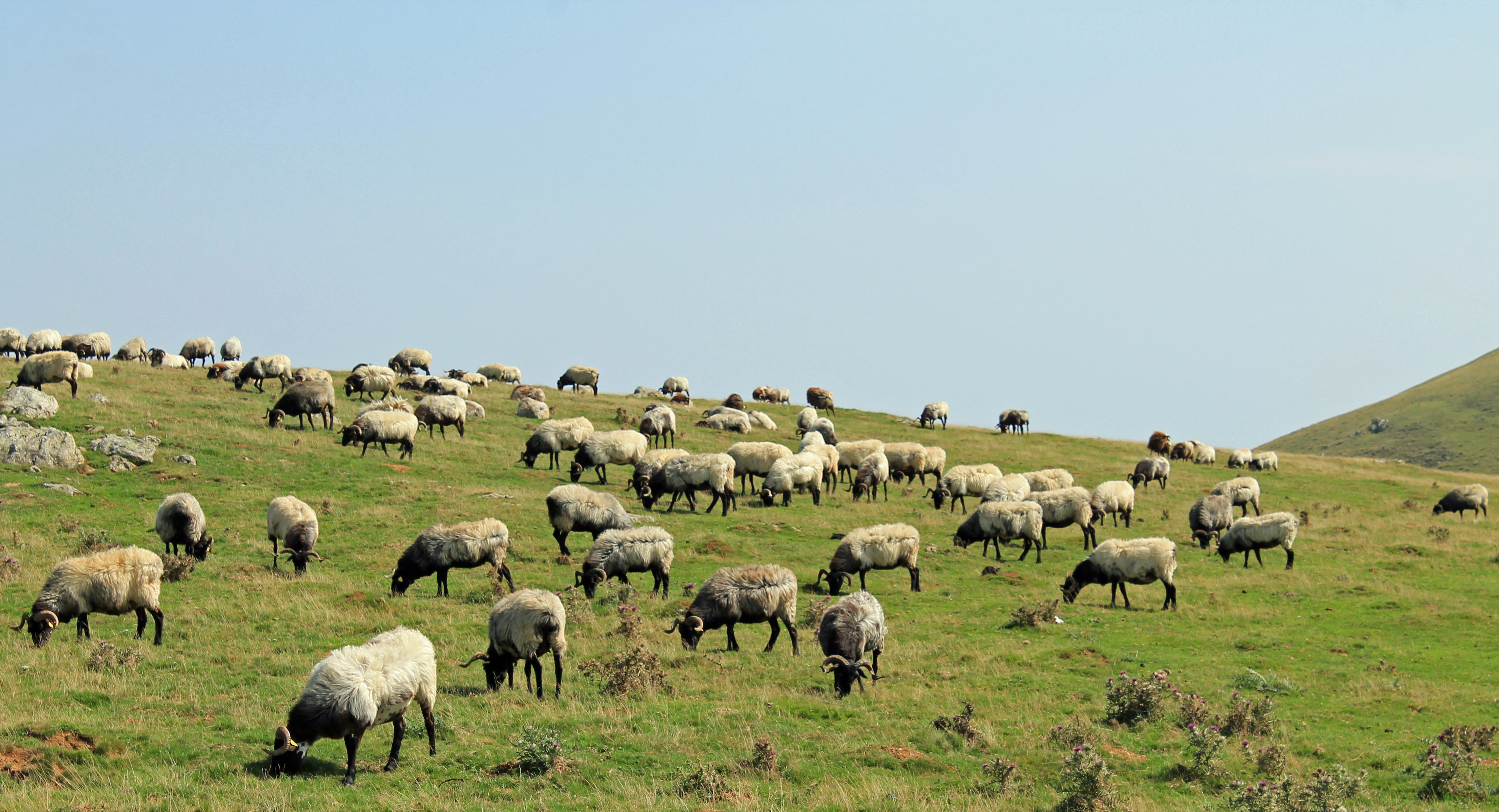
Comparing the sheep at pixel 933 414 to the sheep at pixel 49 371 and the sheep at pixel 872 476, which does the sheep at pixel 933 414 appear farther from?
the sheep at pixel 49 371

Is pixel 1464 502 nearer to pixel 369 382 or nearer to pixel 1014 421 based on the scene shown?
pixel 1014 421

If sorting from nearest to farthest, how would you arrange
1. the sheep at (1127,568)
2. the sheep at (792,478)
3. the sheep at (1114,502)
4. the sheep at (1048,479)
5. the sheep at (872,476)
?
the sheep at (1127,568) < the sheep at (792,478) < the sheep at (1114,502) < the sheep at (872,476) < the sheep at (1048,479)

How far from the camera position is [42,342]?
179 ft

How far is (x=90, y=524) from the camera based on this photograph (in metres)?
25.6

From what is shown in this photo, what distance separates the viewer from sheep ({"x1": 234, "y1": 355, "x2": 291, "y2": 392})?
47.5 meters

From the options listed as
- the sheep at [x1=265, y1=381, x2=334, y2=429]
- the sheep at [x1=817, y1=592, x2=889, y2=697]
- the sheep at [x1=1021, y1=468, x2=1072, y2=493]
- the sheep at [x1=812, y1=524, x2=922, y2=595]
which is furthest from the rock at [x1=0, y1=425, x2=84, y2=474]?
the sheep at [x1=1021, y1=468, x2=1072, y2=493]

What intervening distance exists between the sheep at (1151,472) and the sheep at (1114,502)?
415 inches

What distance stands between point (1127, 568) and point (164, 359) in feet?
179

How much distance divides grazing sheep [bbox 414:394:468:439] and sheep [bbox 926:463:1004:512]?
20390mm

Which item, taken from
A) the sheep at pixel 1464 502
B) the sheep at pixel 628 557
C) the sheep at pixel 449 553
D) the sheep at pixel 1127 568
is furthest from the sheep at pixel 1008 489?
the sheep at pixel 1464 502

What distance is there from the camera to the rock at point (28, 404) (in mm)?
34125

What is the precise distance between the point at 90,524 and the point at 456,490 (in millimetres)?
10243

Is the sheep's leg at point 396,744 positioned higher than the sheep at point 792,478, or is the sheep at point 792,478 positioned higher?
the sheep at point 792,478

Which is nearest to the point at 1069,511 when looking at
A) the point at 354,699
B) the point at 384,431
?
the point at 384,431
